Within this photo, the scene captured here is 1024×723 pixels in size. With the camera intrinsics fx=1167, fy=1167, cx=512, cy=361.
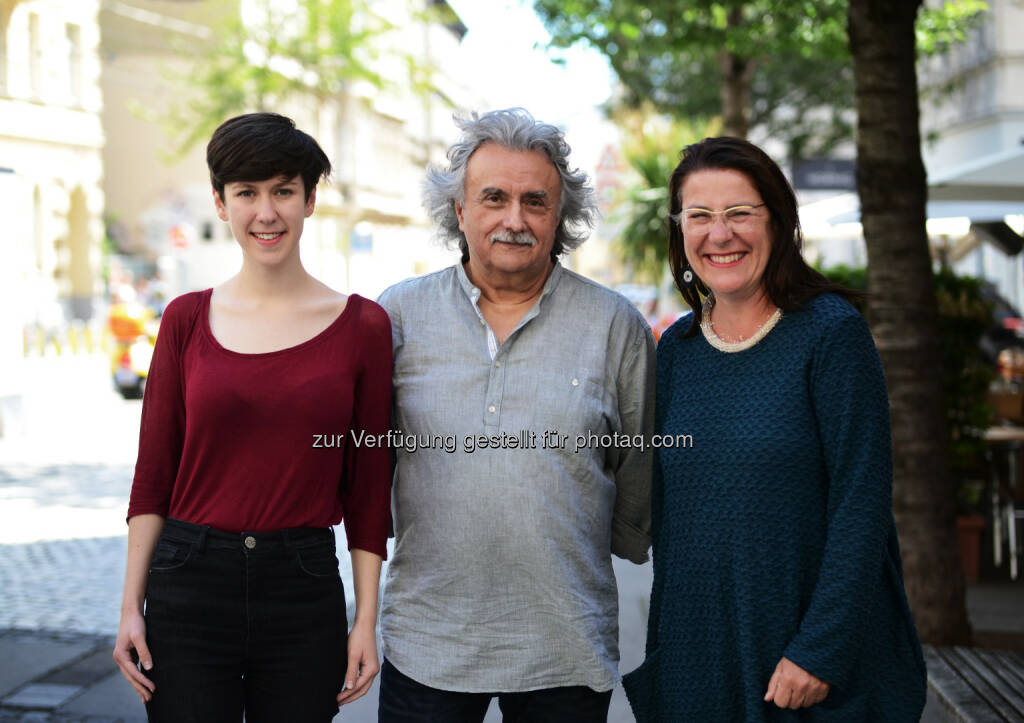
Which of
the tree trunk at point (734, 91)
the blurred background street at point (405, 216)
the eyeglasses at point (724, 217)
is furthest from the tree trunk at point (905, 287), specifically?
the tree trunk at point (734, 91)

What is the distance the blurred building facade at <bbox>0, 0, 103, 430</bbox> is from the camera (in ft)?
97.6

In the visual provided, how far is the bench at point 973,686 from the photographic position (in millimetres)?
3855

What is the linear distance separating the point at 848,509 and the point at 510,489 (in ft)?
2.65

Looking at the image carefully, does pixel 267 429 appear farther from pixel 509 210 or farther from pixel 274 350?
pixel 509 210

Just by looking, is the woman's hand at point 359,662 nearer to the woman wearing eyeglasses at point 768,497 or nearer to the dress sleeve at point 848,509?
the woman wearing eyeglasses at point 768,497

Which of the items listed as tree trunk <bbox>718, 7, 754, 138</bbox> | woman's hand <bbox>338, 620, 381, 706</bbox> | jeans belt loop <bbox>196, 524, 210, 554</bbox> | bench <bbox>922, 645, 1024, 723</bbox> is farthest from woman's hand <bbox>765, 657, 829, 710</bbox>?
tree trunk <bbox>718, 7, 754, 138</bbox>

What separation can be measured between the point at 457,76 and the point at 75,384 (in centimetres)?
5839

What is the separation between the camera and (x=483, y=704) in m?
2.88

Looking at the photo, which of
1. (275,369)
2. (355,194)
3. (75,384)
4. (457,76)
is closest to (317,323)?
(275,369)

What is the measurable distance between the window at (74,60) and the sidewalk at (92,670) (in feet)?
98.4

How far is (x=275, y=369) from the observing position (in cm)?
263

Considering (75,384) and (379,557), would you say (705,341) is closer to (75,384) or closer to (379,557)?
(379,557)

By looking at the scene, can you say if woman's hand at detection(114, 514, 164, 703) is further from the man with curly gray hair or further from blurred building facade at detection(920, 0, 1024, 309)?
blurred building facade at detection(920, 0, 1024, 309)

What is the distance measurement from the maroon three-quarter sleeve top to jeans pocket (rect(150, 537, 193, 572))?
0.06m
